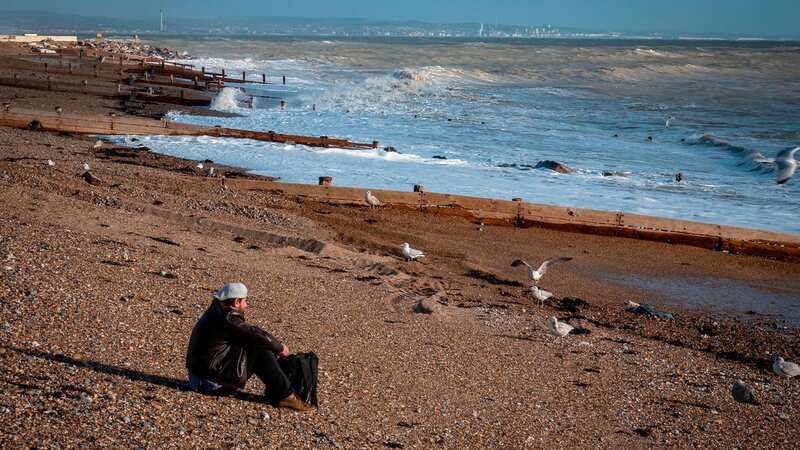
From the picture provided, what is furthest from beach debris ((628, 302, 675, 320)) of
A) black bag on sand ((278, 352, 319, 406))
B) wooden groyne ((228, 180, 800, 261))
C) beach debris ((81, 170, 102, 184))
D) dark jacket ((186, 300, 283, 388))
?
beach debris ((81, 170, 102, 184))

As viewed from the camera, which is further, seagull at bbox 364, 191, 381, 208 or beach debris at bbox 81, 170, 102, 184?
seagull at bbox 364, 191, 381, 208

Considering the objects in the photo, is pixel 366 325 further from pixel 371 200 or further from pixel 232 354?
pixel 371 200

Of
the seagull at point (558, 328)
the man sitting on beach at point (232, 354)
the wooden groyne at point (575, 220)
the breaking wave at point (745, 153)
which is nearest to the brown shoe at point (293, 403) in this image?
the man sitting on beach at point (232, 354)

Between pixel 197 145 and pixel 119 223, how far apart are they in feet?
32.8

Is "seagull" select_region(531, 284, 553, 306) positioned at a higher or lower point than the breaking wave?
higher

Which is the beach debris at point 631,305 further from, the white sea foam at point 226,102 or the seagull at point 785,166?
the white sea foam at point 226,102

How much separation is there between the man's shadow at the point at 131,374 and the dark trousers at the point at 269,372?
0.16 metres

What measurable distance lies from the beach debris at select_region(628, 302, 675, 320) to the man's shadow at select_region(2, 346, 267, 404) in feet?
18.4

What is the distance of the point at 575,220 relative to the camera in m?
13.9

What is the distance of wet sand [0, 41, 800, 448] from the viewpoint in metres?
5.57

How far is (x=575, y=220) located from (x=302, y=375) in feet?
28.9

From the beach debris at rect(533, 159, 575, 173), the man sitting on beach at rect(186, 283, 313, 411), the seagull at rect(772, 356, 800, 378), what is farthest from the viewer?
the beach debris at rect(533, 159, 575, 173)

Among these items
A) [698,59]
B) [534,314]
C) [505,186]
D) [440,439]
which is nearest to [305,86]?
[505,186]

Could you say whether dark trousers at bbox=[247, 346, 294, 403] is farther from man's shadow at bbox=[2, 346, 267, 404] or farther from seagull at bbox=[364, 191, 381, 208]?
seagull at bbox=[364, 191, 381, 208]
